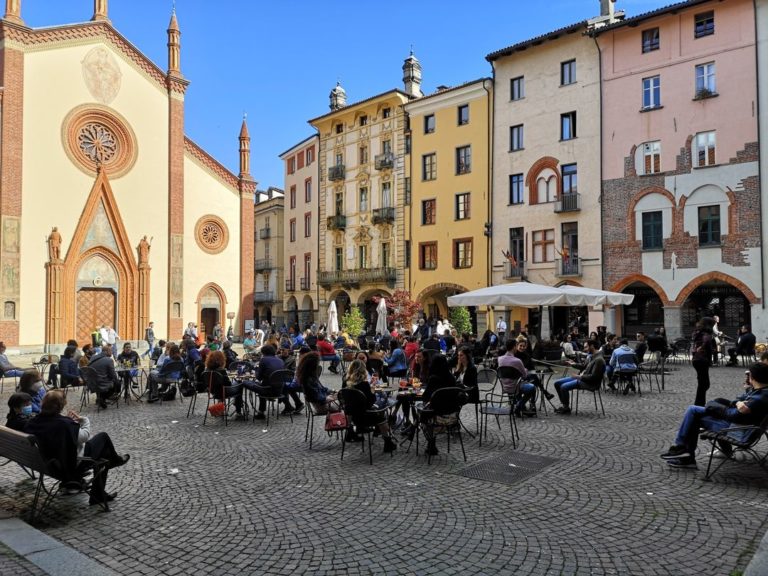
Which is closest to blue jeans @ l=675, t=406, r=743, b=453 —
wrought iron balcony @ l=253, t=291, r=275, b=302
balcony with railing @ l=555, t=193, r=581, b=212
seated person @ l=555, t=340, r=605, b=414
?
seated person @ l=555, t=340, r=605, b=414

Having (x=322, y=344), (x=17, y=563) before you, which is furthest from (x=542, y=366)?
(x=17, y=563)

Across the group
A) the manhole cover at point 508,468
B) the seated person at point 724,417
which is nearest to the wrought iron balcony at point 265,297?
the manhole cover at point 508,468

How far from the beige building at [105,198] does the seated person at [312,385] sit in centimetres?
2124

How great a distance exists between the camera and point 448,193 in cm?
3450

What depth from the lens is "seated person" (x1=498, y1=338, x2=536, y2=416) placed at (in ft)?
30.0

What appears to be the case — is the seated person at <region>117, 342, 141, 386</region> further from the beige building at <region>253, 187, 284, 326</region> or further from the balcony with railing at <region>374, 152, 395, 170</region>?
the beige building at <region>253, 187, 284, 326</region>

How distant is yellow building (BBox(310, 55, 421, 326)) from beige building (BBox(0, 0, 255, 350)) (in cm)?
866

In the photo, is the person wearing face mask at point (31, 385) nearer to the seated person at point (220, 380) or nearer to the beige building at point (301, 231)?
the seated person at point (220, 380)

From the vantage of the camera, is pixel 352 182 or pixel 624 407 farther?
pixel 352 182

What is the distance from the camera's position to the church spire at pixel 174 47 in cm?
→ 3102

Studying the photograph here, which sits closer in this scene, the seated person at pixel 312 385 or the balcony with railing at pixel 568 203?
the seated person at pixel 312 385

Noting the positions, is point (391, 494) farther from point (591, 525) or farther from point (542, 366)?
point (542, 366)

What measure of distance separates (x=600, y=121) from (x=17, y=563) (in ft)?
96.3

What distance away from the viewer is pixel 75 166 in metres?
27.0
